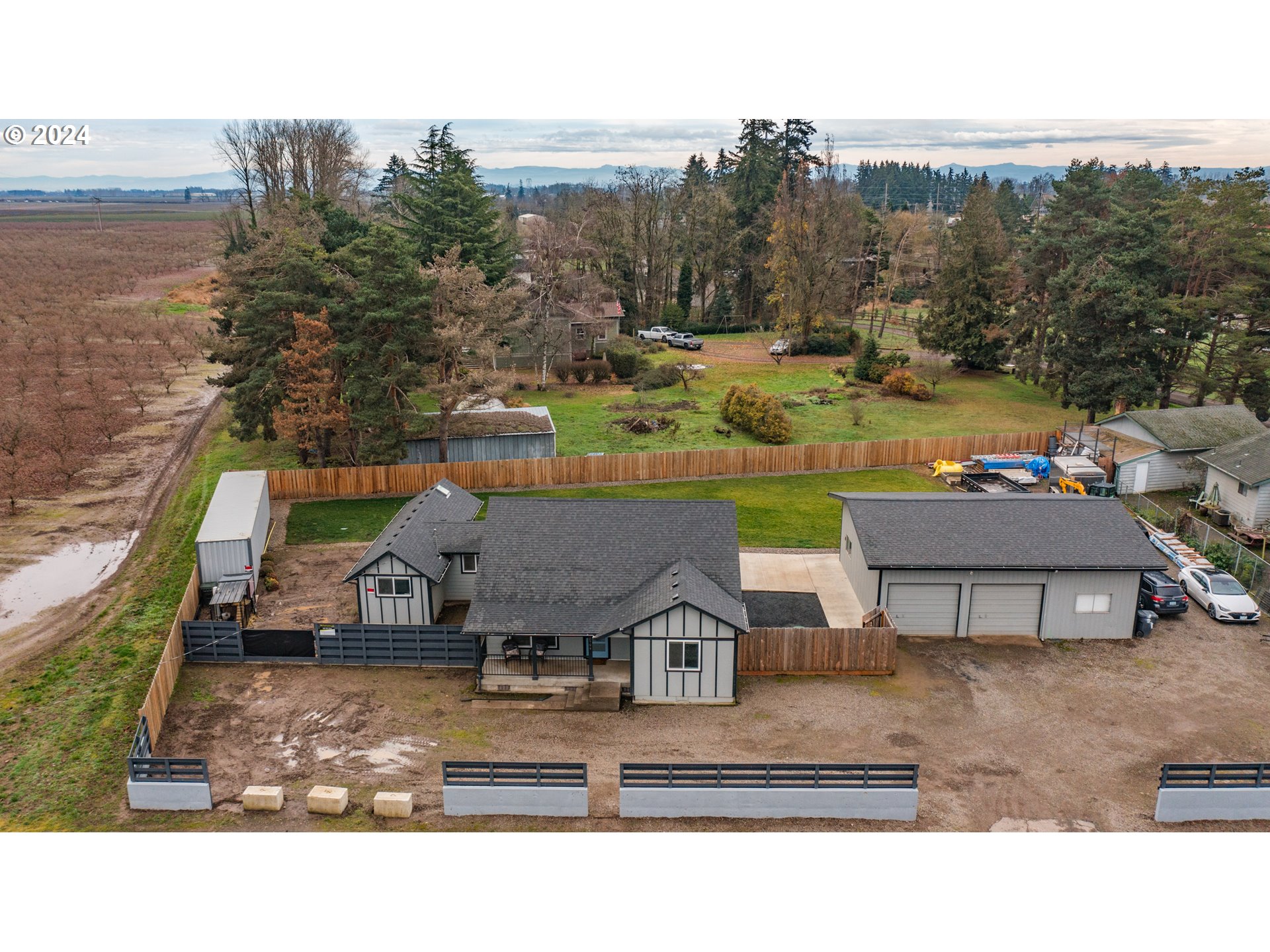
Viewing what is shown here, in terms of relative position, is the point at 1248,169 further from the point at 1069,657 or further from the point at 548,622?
the point at 548,622

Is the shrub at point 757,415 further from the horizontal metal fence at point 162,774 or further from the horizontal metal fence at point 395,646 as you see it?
the horizontal metal fence at point 162,774

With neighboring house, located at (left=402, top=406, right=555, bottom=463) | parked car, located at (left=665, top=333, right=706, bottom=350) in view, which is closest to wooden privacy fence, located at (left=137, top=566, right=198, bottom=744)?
neighboring house, located at (left=402, top=406, right=555, bottom=463)

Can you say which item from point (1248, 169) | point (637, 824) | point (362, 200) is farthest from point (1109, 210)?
point (362, 200)

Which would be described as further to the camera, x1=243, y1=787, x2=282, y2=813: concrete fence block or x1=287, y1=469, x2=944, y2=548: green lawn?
x1=287, y1=469, x2=944, y2=548: green lawn

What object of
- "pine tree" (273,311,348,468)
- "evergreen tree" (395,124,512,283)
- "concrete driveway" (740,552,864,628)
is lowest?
"concrete driveway" (740,552,864,628)

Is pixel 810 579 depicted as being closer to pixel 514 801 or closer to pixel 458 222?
pixel 514 801

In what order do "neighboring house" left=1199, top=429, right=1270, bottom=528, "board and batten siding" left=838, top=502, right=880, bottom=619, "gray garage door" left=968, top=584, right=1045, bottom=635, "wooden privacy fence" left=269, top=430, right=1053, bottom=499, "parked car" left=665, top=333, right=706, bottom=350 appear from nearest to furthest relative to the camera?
"gray garage door" left=968, top=584, right=1045, bottom=635, "board and batten siding" left=838, top=502, right=880, bottom=619, "neighboring house" left=1199, top=429, right=1270, bottom=528, "wooden privacy fence" left=269, top=430, right=1053, bottom=499, "parked car" left=665, top=333, right=706, bottom=350

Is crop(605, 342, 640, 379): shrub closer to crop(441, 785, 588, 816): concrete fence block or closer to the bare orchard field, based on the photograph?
the bare orchard field
